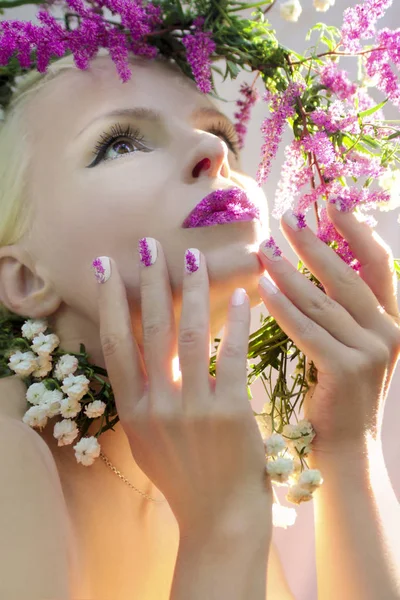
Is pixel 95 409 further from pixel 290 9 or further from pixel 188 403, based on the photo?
pixel 290 9

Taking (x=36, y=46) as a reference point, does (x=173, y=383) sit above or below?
below

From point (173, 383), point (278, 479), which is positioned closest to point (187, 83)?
point (173, 383)

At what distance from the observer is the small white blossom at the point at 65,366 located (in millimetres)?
992

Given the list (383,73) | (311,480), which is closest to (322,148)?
(383,73)

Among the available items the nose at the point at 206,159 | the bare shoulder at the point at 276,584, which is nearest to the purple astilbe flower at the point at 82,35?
the nose at the point at 206,159

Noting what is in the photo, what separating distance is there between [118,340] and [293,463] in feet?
0.99

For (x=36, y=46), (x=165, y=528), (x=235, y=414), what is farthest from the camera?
(x=165, y=528)

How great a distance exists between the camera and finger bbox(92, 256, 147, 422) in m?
0.93

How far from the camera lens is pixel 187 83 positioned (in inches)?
A: 42.2

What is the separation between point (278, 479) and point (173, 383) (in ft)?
0.64

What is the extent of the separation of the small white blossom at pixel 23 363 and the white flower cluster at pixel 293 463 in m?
0.37

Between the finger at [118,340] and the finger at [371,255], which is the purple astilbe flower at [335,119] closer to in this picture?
the finger at [371,255]

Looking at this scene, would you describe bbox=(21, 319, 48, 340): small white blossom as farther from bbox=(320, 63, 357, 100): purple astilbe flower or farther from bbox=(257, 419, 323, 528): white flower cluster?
bbox=(320, 63, 357, 100): purple astilbe flower

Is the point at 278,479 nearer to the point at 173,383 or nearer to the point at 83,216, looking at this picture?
the point at 173,383
